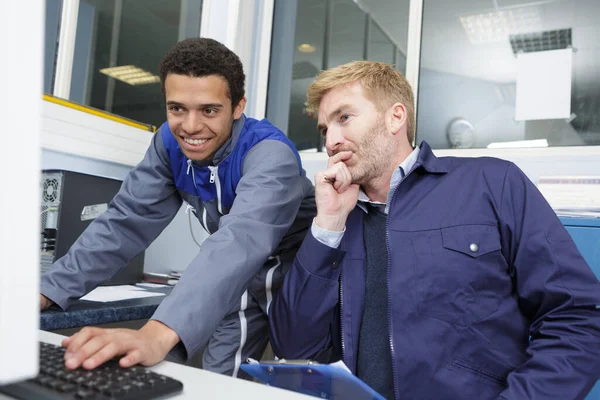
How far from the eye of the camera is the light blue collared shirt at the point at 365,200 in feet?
3.74

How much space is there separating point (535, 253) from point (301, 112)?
6.20 ft

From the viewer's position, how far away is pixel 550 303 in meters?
0.97

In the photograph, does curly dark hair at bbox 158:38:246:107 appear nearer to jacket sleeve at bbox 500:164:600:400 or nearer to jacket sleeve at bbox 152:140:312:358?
jacket sleeve at bbox 152:140:312:358

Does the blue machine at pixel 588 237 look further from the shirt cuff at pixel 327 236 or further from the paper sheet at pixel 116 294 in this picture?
the paper sheet at pixel 116 294

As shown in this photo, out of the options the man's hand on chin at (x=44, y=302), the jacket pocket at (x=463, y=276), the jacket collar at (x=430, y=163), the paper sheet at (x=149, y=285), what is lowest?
the paper sheet at (x=149, y=285)

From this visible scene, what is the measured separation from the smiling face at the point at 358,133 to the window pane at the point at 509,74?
3.53 ft

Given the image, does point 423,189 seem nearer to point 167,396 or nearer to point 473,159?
point 473,159

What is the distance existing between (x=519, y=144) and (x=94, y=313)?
5.80 ft

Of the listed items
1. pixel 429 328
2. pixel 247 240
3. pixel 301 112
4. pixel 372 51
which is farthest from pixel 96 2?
pixel 429 328

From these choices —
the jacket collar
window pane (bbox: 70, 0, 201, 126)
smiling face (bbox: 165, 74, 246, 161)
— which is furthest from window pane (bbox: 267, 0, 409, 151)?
the jacket collar

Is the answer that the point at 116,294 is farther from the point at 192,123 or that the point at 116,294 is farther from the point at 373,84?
the point at 373,84

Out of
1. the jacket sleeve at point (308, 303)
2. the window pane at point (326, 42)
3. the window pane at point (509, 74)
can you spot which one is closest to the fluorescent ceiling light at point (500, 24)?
the window pane at point (509, 74)

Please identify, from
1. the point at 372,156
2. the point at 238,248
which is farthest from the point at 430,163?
the point at 238,248

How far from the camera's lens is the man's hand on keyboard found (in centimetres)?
59
